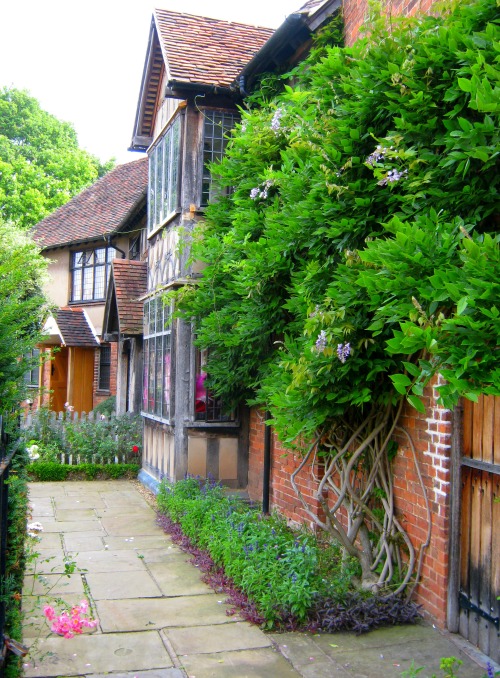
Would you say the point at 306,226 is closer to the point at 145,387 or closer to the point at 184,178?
the point at 184,178

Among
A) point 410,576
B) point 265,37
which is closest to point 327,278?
point 410,576

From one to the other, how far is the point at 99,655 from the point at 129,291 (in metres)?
10.4

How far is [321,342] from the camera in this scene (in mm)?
5441

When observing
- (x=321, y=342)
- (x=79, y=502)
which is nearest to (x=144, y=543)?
(x=79, y=502)

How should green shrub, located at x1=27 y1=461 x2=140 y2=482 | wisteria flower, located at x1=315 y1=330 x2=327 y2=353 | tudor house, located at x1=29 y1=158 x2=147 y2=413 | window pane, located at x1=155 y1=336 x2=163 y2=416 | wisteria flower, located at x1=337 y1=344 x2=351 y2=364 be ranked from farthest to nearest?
tudor house, located at x1=29 y1=158 x2=147 y2=413 → green shrub, located at x1=27 y1=461 x2=140 y2=482 → window pane, located at x1=155 y1=336 x2=163 y2=416 → wisteria flower, located at x1=315 y1=330 x2=327 y2=353 → wisteria flower, located at x1=337 y1=344 x2=351 y2=364

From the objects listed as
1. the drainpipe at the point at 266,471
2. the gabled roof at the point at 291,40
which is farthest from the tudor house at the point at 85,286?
the drainpipe at the point at 266,471

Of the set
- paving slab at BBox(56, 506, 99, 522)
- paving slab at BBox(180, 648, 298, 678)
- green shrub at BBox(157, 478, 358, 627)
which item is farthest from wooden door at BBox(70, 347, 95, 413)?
paving slab at BBox(180, 648, 298, 678)

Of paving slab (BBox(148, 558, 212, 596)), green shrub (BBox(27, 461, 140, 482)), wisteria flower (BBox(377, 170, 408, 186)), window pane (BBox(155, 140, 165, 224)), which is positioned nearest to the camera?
wisteria flower (BBox(377, 170, 408, 186))

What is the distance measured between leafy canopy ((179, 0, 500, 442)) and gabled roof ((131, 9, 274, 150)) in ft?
7.79

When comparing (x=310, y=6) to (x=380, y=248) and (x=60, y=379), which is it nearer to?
(x=380, y=248)

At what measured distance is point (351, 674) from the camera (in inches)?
185

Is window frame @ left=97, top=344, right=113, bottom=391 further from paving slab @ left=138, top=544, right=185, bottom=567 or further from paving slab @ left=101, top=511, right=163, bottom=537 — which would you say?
paving slab @ left=138, top=544, right=185, bottom=567

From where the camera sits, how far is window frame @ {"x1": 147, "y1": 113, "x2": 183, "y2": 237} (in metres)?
10.5

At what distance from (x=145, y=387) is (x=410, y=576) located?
24.3 feet
